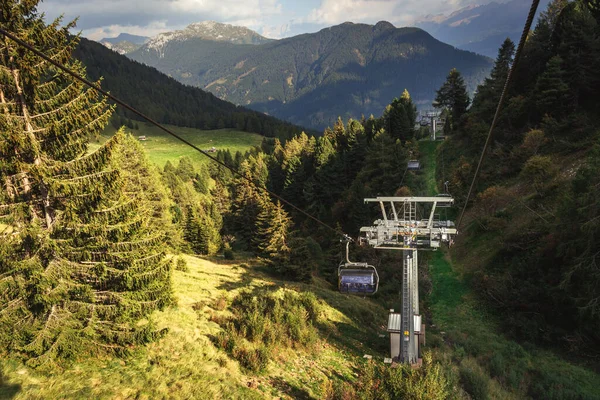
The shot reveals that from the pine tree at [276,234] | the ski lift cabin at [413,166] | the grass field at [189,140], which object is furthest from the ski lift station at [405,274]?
the grass field at [189,140]

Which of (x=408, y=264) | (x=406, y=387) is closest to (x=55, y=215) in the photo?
(x=406, y=387)

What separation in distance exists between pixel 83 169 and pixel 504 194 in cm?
3960

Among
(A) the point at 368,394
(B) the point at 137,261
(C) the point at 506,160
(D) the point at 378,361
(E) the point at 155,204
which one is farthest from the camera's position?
(C) the point at 506,160

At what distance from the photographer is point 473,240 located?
117 ft

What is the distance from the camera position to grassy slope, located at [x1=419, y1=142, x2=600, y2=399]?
50.8ft

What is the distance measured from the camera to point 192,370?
12508 mm

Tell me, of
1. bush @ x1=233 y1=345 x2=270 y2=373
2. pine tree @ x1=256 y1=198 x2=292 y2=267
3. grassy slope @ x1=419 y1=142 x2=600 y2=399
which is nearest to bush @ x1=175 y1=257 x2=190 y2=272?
pine tree @ x1=256 y1=198 x2=292 y2=267

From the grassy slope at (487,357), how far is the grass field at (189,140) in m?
115

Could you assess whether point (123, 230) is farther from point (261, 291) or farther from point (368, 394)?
point (261, 291)

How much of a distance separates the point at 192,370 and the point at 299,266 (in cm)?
2405

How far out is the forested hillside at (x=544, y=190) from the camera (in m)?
20.4

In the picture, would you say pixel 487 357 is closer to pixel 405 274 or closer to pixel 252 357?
pixel 405 274

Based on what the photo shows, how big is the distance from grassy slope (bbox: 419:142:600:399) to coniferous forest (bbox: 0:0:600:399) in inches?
5.7

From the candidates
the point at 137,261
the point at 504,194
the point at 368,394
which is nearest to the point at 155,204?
the point at 137,261
